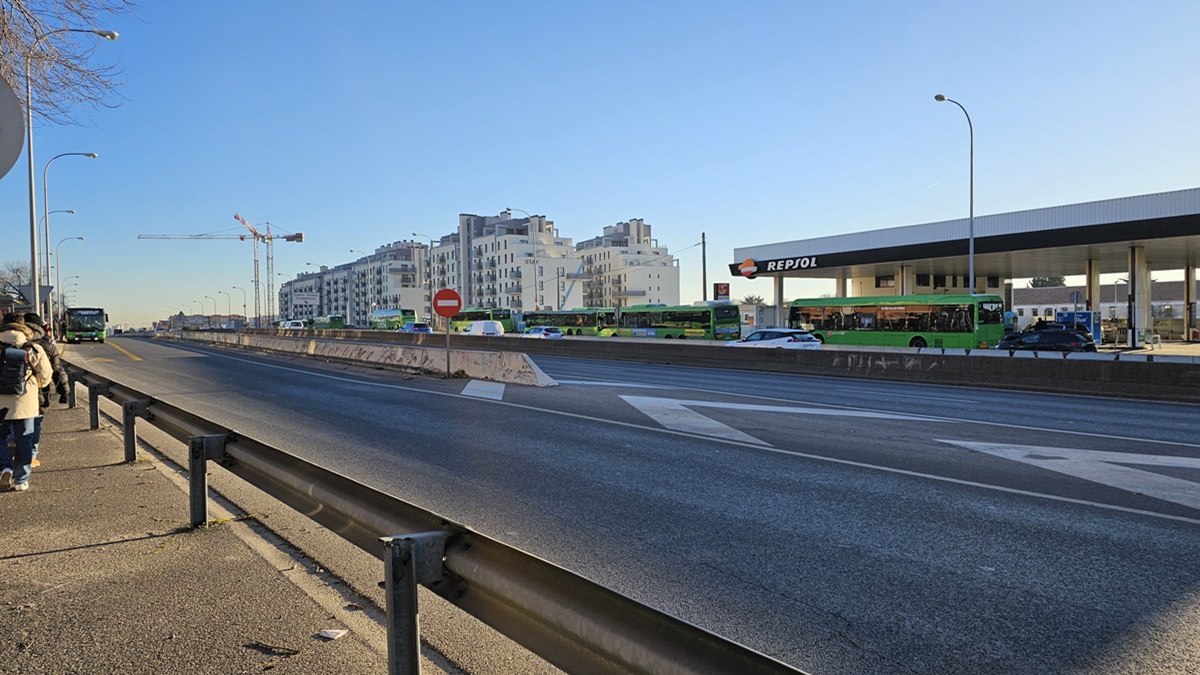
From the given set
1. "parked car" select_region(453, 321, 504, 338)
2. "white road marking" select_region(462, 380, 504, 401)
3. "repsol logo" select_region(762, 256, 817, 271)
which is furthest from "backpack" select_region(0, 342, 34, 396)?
"repsol logo" select_region(762, 256, 817, 271)

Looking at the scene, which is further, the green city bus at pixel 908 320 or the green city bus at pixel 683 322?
the green city bus at pixel 683 322

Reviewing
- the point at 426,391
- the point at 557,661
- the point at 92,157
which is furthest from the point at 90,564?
the point at 92,157

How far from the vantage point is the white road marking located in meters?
16.2

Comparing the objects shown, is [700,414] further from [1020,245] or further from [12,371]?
[1020,245]

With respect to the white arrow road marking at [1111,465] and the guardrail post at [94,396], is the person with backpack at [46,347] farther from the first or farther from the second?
the white arrow road marking at [1111,465]

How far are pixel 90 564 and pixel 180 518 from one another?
111 cm

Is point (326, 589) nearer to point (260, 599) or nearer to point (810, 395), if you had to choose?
point (260, 599)

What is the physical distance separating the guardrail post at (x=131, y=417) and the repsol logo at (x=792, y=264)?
47.6 meters

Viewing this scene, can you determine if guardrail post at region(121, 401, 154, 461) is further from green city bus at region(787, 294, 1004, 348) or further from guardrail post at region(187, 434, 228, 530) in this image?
green city bus at region(787, 294, 1004, 348)

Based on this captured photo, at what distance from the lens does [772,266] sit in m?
54.2

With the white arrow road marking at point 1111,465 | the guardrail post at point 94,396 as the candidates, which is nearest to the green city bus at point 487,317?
the guardrail post at point 94,396

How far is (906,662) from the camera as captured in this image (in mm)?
3598

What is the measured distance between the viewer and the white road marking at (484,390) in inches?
A: 639

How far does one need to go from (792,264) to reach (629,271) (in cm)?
8219
